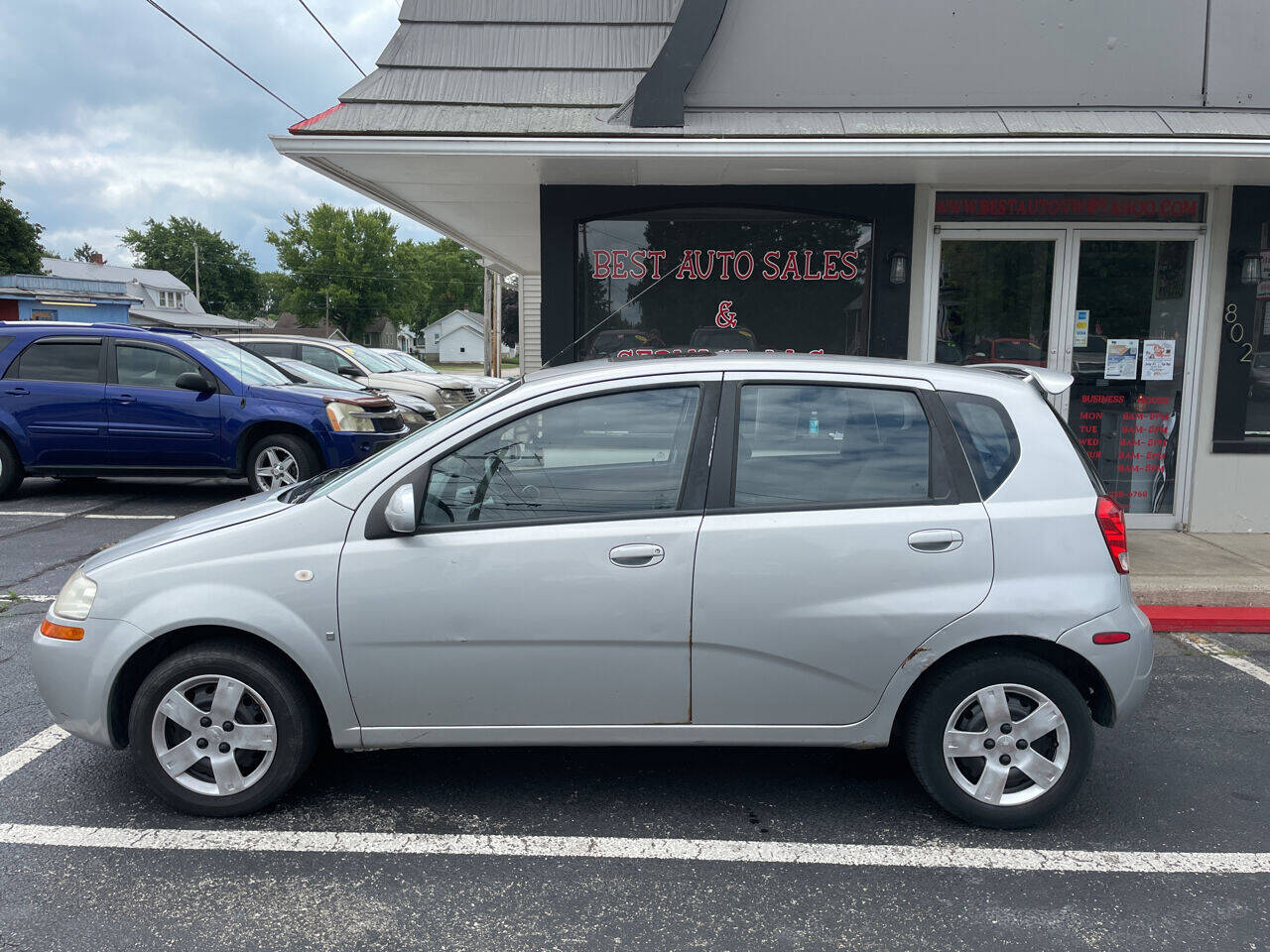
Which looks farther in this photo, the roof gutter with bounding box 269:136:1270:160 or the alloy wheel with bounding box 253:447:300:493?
the alloy wheel with bounding box 253:447:300:493

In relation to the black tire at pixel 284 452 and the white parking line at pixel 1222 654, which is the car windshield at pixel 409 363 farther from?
the white parking line at pixel 1222 654

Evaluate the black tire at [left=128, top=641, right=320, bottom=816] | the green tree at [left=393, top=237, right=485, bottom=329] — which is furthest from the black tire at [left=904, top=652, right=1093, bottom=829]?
the green tree at [left=393, top=237, right=485, bottom=329]

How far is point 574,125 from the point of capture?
682 cm

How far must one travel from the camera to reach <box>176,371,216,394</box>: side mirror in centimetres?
898

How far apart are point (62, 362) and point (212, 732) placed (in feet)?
25.2

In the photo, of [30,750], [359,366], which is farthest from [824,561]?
[359,366]

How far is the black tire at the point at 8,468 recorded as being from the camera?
9266mm

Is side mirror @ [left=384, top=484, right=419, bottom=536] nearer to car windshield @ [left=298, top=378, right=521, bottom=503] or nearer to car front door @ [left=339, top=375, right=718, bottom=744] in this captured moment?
car front door @ [left=339, top=375, right=718, bottom=744]

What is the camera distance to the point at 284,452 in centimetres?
923

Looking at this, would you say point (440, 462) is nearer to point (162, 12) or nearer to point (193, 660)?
point (193, 660)

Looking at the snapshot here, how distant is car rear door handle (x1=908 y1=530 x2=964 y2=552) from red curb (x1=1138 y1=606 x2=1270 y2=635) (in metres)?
3.38

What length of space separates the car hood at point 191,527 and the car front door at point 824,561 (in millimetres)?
1659

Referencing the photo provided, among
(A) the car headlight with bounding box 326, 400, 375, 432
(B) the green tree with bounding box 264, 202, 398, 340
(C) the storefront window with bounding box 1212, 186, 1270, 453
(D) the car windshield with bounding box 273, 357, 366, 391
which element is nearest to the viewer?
(C) the storefront window with bounding box 1212, 186, 1270, 453

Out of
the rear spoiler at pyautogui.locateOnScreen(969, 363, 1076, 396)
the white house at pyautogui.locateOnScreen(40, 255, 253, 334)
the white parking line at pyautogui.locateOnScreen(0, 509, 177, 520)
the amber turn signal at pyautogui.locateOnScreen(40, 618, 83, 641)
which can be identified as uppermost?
the white house at pyautogui.locateOnScreen(40, 255, 253, 334)
